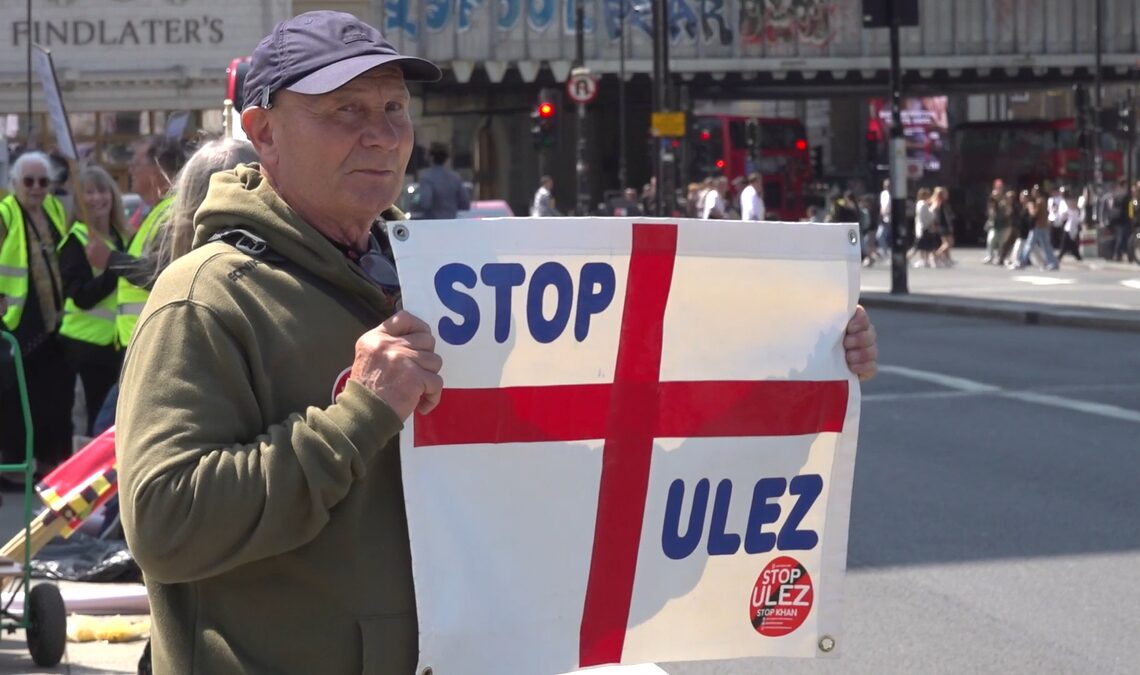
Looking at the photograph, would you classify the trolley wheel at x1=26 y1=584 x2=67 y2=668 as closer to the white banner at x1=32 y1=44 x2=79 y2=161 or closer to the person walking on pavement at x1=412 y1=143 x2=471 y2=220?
the white banner at x1=32 y1=44 x2=79 y2=161

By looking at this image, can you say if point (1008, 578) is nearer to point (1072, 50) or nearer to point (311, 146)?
point (311, 146)

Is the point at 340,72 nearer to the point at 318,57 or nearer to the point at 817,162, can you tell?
the point at 318,57

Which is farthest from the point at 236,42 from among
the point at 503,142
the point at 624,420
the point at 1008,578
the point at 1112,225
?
the point at 624,420

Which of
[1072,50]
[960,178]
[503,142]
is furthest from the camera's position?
[503,142]

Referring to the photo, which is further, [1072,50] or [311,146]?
[1072,50]

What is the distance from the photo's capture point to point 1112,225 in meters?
38.2

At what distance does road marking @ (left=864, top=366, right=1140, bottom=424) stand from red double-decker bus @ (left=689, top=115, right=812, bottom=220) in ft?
121

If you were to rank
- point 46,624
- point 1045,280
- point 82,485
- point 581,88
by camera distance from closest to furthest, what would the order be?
1. point 46,624
2. point 82,485
3. point 1045,280
4. point 581,88

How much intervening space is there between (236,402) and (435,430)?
330 millimetres

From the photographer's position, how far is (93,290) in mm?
9133

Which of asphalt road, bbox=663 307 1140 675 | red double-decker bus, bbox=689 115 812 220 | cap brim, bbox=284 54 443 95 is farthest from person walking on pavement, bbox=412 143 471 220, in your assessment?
red double-decker bus, bbox=689 115 812 220

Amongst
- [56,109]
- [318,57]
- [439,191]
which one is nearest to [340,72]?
[318,57]

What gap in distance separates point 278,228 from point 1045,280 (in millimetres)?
29991

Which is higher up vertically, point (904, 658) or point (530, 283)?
point (530, 283)
